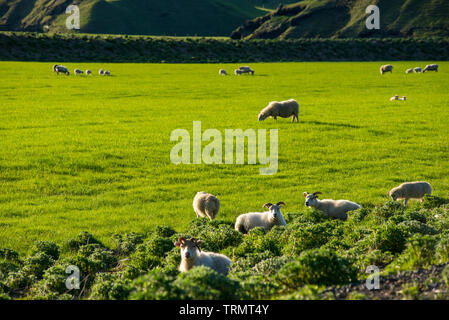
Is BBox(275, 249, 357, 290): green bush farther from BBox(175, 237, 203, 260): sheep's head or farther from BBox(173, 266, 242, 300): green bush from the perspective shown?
BBox(175, 237, 203, 260): sheep's head

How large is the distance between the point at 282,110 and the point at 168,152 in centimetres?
1170

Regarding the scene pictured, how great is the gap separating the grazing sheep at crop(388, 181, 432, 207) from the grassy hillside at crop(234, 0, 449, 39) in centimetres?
14395

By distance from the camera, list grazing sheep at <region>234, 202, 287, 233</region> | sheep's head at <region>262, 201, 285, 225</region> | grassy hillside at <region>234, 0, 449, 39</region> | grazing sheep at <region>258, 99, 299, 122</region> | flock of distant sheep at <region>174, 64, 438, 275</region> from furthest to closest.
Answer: grassy hillside at <region>234, 0, 449, 39</region>, grazing sheep at <region>258, 99, 299, 122</region>, grazing sheep at <region>234, 202, 287, 233</region>, sheep's head at <region>262, 201, 285, 225</region>, flock of distant sheep at <region>174, 64, 438, 275</region>

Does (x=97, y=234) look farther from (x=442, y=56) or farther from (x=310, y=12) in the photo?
(x=310, y=12)

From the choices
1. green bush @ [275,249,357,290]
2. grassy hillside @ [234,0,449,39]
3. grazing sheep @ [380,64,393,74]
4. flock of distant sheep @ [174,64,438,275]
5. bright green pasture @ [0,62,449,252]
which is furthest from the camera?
grassy hillside @ [234,0,449,39]

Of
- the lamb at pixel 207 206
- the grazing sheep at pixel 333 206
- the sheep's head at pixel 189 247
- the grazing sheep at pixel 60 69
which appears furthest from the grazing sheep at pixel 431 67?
the sheep's head at pixel 189 247

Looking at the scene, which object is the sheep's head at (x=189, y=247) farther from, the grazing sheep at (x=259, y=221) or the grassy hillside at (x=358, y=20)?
the grassy hillside at (x=358, y=20)

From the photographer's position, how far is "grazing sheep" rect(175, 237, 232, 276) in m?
10.1

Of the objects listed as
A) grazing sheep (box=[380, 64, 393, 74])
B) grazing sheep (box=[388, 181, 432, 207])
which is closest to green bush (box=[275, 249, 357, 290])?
grazing sheep (box=[388, 181, 432, 207])

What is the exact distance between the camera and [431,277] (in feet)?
25.3

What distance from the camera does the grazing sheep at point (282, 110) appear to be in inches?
1308

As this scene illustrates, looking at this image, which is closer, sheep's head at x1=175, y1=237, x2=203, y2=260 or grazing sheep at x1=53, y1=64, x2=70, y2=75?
sheep's head at x1=175, y1=237, x2=203, y2=260

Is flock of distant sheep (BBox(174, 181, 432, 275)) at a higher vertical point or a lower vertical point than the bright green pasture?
lower

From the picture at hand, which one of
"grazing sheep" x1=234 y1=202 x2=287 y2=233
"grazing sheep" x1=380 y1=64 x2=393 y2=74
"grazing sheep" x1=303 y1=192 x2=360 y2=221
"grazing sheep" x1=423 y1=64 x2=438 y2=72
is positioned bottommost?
"grazing sheep" x1=234 y1=202 x2=287 y2=233
